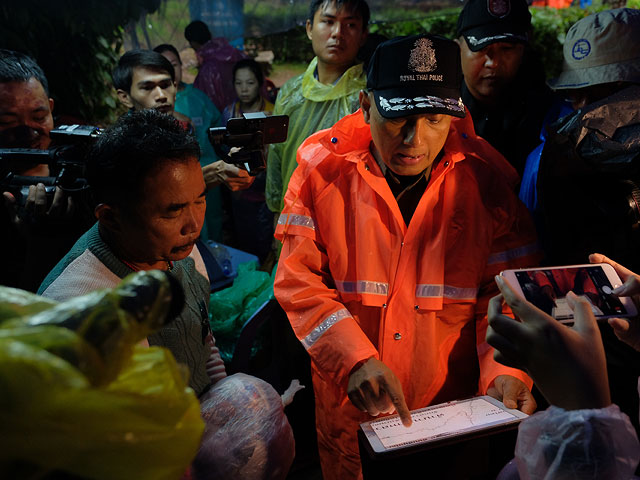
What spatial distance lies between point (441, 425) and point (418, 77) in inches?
52.3

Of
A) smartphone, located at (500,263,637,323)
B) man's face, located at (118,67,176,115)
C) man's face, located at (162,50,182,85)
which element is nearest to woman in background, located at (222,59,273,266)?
man's face, located at (162,50,182,85)

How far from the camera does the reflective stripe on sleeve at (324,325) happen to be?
6.22ft

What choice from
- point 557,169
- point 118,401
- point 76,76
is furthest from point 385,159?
point 76,76

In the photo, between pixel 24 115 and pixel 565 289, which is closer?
pixel 565 289

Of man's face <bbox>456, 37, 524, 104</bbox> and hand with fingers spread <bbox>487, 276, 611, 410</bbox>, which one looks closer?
hand with fingers spread <bbox>487, 276, 611, 410</bbox>

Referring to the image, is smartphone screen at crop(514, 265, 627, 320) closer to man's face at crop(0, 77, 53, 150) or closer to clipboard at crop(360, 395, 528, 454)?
clipboard at crop(360, 395, 528, 454)

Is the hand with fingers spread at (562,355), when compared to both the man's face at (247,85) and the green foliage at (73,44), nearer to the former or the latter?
the green foliage at (73,44)

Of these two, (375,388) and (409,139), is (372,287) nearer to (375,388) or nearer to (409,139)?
(375,388)

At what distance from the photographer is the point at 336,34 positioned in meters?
3.56

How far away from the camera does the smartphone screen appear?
1475 millimetres

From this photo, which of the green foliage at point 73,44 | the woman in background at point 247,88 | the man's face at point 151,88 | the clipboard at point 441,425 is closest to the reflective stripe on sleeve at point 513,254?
the clipboard at point 441,425

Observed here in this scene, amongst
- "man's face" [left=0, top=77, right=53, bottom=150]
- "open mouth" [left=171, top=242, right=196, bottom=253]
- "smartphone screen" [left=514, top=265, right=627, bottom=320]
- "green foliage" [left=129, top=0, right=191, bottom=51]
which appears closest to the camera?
"smartphone screen" [left=514, top=265, right=627, bottom=320]

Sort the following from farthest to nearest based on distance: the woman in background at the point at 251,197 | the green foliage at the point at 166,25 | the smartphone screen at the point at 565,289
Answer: the woman in background at the point at 251,197, the green foliage at the point at 166,25, the smartphone screen at the point at 565,289

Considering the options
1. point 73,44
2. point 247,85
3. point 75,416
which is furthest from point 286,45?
point 75,416
